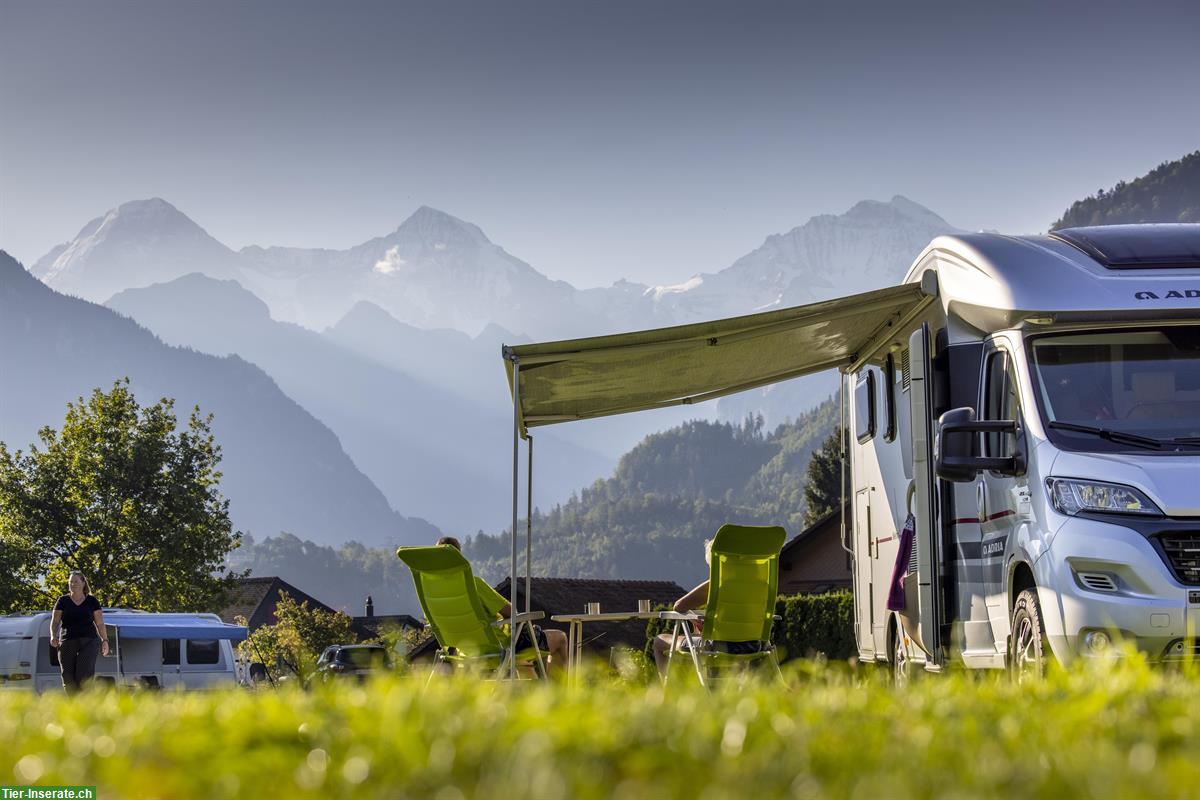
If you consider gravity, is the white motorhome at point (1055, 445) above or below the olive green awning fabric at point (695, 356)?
below

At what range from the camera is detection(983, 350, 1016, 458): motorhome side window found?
6969 mm

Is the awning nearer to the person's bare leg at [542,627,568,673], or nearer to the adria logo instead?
the person's bare leg at [542,627,568,673]

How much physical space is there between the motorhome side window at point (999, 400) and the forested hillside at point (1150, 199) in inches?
5197

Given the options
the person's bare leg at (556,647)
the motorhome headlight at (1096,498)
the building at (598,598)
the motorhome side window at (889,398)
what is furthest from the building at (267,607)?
the motorhome headlight at (1096,498)

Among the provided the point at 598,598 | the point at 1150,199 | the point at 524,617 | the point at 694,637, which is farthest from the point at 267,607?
the point at 1150,199

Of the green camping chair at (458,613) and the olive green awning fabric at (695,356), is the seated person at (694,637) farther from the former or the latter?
the olive green awning fabric at (695,356)

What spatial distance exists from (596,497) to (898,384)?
536 feet

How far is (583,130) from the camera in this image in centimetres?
19088

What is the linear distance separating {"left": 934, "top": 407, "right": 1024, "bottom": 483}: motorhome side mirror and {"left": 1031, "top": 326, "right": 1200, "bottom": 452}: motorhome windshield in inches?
10.1

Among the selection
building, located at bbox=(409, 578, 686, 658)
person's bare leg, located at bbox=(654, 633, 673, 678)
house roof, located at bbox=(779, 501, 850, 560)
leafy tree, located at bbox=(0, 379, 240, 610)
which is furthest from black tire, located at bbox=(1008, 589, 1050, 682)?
building, located at bbox=(409, 578, 686, 658)

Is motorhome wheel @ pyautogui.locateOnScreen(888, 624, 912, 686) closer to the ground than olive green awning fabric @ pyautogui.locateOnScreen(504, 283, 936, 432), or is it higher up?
closer to the ground

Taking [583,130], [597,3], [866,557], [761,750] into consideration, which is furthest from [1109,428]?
[583,130]

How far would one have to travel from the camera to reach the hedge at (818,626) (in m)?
21.7

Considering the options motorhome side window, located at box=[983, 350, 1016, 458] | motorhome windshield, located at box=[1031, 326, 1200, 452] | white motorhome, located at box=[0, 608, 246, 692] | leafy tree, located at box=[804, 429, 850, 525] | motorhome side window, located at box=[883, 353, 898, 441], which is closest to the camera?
motorhome windshield, located at box=[1031, 326, 1200, 452]
